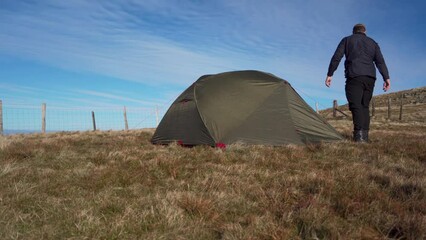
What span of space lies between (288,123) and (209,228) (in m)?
6.69

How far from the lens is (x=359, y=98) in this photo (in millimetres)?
9438

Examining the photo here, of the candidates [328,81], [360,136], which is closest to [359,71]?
[328,81]

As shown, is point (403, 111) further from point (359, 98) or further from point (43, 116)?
point (43, 116)

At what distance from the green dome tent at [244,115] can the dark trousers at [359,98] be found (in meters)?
0.90

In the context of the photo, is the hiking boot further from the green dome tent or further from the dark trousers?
the green dome tent

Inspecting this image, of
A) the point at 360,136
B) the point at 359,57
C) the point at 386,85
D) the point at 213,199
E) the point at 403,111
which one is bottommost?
the point at 213,199

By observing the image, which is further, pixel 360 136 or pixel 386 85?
pixel 386 85

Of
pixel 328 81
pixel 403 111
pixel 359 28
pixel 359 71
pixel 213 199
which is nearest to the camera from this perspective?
pixel 213 199

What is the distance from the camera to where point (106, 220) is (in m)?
3.23

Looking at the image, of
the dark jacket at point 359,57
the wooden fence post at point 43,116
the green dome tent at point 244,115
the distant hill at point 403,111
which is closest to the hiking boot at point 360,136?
the green dome tent at point 244,115

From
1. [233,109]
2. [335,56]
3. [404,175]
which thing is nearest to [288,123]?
[233,109]

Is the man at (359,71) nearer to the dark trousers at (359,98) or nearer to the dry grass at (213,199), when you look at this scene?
the dark trousers at (359,98)

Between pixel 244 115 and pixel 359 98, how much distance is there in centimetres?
318

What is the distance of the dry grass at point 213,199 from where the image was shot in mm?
2963
